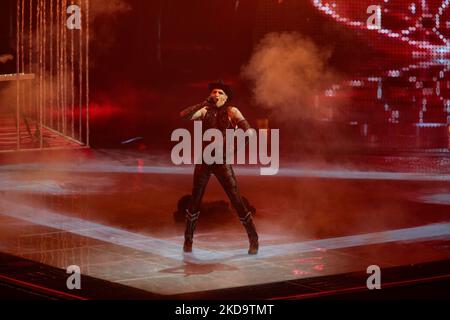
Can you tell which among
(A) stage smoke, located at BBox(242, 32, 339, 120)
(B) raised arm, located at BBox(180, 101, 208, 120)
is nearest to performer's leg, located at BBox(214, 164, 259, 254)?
(B) raised arm, located at BBox(180, 101, 208, 120)

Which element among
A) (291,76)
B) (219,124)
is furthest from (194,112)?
(291,76)

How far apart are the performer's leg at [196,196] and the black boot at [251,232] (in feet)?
1.45

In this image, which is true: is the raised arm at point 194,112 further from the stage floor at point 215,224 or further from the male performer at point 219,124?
the stage floor at point 215,224

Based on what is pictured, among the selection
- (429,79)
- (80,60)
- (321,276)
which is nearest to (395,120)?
(429,79)

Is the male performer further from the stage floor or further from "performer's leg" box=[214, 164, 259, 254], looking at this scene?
the stage floor

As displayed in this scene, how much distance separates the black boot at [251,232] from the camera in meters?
7.92

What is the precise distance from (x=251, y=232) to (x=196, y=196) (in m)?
0.63

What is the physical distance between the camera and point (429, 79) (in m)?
18.1

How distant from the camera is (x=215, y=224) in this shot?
9.65 meters

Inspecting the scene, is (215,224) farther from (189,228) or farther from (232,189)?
(232,189)

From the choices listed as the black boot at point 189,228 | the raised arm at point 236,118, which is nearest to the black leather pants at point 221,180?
the black boot at point 189,228
